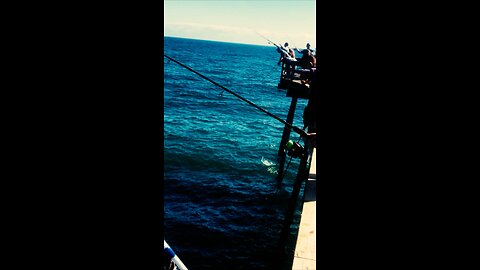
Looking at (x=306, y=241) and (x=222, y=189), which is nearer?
(x=306, y=241)

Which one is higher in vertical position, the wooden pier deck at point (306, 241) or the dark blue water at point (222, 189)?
the wooden pier deck at point (306, 241)

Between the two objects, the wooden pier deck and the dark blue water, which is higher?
the wooden pier deck

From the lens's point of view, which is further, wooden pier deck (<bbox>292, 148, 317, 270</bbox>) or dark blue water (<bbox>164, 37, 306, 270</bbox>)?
dark blue water (<bbox>164, 37, 306, 270</bbox>)

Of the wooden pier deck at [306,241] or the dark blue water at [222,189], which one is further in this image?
the dark blue water at [222,189]

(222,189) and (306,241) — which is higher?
(306,241)
